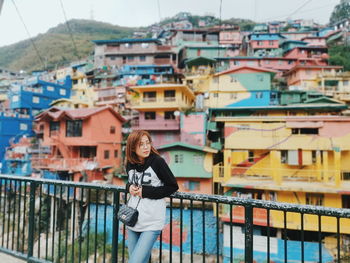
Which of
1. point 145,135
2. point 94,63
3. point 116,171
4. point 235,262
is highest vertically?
point 94,63

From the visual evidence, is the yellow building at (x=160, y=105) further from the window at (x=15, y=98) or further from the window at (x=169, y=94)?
the window at (x=15, y=98)

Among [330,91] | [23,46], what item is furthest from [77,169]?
[23,46]

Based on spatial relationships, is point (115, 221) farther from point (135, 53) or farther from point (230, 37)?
point (230, 37)

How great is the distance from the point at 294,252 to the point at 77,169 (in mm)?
18247

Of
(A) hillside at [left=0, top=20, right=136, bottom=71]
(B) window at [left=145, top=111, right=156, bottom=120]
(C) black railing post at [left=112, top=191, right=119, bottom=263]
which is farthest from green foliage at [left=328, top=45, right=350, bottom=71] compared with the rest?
(A) hillside at [left=0, top=20, right=136, bottom=71]

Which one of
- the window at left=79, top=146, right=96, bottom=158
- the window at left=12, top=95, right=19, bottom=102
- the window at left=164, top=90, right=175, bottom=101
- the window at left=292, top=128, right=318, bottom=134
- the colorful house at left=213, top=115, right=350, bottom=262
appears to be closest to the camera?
the colorful house at left=213, top=115, right=350, bottom=262

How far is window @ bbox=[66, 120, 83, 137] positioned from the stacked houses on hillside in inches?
4.0

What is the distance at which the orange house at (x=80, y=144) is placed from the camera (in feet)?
72.2

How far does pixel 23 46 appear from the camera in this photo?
103562 mm

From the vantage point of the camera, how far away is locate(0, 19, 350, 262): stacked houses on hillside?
50.8ft

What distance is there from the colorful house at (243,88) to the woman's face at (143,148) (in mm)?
25563

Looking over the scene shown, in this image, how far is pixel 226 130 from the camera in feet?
60.7

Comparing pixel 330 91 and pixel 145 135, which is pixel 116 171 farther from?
pixel 330 91

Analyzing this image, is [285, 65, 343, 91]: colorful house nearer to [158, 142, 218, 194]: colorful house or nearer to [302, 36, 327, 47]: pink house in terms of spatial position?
[302, 36, 327, 47]: pink house
